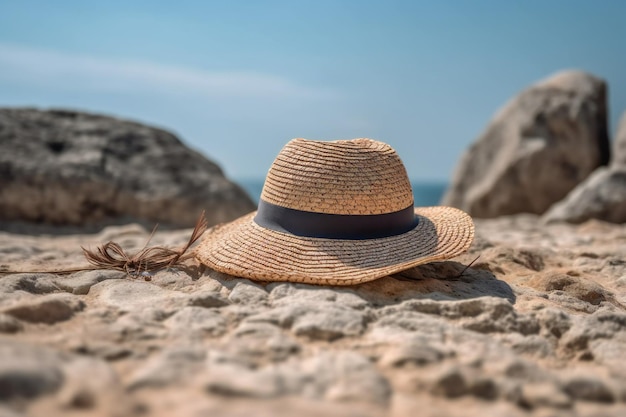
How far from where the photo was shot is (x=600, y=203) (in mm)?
6645

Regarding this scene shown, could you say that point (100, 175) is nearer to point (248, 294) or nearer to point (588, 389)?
point (248, 294)

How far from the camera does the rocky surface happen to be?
5.85 feet

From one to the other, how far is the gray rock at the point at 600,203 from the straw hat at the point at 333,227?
3836 millimetres

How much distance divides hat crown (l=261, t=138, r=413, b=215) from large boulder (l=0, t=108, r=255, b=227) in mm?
3947

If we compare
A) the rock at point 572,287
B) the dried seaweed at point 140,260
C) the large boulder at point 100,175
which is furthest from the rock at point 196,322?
the large boulder at point 100,175

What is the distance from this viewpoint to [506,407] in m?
1.86

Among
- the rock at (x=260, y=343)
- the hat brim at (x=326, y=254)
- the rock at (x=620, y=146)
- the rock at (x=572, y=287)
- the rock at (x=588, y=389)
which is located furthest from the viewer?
the rock at (x=620, y=146)

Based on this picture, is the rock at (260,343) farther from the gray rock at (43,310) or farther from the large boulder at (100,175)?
the large boulder at (100,175)

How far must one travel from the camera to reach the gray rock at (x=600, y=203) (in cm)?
660

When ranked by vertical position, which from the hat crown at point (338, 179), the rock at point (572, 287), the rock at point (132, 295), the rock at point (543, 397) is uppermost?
the hat crown at point (338, 179)

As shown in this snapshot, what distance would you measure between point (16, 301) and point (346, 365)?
150 centimetres

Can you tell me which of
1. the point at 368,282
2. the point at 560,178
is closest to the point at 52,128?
the point at 368,282

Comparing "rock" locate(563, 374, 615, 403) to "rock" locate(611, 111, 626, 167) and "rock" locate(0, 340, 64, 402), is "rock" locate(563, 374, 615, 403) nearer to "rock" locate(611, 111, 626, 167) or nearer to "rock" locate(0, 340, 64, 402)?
"rock" locate(0, 340, 64, 402)

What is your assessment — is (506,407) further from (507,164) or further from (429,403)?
(507,164)
